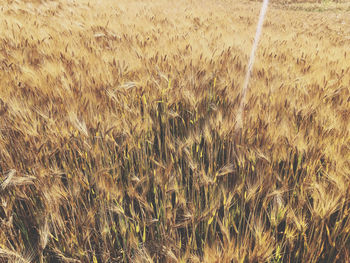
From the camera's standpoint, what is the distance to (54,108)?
1118mm

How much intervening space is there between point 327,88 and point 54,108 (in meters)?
1.69

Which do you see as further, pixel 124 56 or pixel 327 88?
pixel 124 56

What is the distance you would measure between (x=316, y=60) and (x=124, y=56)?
6.26ft

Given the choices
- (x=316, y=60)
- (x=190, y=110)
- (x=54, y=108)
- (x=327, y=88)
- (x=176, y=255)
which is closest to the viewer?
(x=176, y=255)

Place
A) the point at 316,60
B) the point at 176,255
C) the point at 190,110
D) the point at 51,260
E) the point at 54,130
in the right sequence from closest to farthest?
the point at 176,255 → the point at 51,260 → the point at 54,130 → the point at 190,110 → the point at 316,60

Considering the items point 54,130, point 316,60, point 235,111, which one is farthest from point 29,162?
point 316,60

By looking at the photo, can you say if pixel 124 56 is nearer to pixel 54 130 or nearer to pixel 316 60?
pixel 54 130

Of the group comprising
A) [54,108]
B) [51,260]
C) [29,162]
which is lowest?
[51,260]

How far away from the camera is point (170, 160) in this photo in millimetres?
961

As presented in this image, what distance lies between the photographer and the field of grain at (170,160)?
2.42 ft

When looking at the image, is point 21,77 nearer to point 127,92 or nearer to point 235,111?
point 127,92

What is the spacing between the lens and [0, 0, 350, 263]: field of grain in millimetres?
737

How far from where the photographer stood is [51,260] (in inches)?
31.7

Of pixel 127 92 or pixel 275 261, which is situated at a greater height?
pixel 127 92
